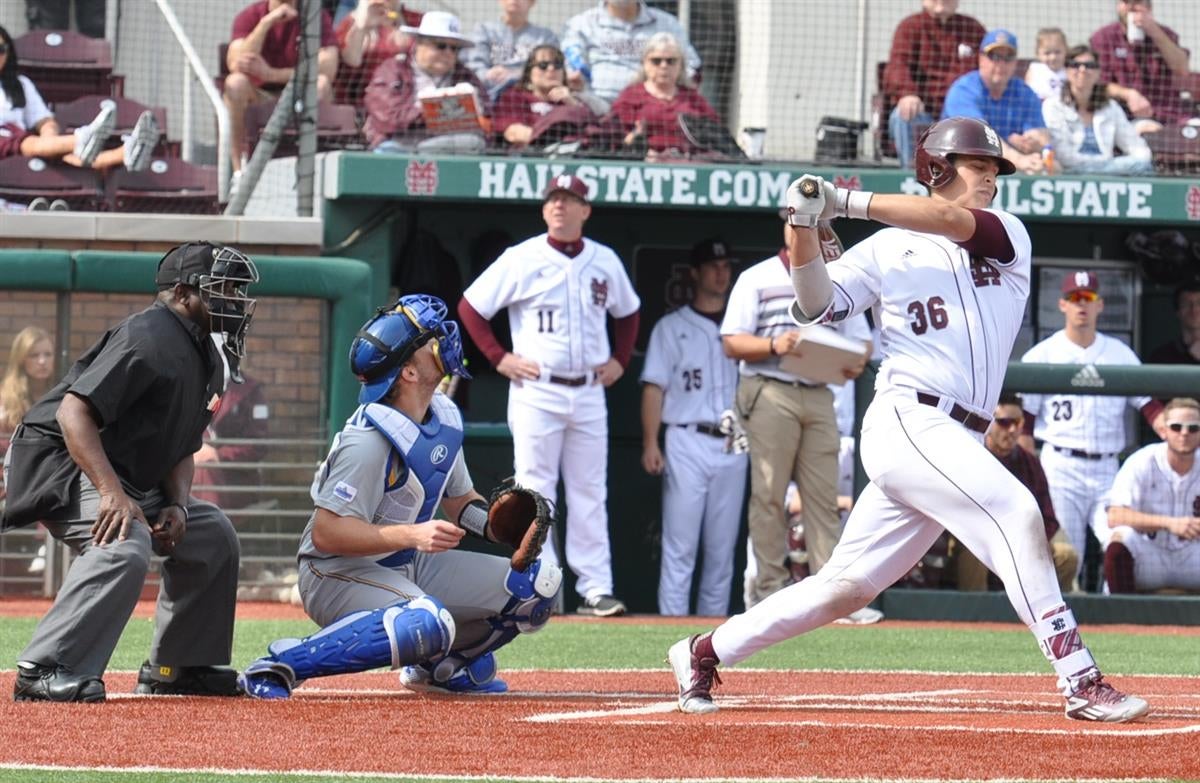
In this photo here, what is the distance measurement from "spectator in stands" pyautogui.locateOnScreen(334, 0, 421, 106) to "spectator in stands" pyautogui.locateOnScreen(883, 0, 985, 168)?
2.89 metres

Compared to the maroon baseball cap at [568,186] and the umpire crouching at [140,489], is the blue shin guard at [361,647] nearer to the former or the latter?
the umpire crouching at [140,489]

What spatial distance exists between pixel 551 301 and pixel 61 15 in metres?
4.73

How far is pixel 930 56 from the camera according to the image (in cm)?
1124

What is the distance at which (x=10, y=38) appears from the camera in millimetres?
10625

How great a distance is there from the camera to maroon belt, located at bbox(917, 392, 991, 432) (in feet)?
16.4

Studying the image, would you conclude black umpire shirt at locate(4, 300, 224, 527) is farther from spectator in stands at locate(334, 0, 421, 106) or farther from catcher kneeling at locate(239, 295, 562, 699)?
spectator in stands at locate(334, 0, 421, 106)

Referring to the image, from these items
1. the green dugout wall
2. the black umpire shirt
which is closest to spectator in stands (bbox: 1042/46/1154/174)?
the green dugout wall

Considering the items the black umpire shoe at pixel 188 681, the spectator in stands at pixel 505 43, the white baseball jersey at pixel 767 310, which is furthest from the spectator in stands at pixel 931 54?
the black umpire shoe at pixel 188 681

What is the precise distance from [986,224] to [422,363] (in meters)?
1.64

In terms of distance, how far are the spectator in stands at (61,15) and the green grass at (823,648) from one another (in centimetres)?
506

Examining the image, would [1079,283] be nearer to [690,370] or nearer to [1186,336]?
[1186,336]

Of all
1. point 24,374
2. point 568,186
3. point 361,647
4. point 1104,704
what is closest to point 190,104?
point 24,374

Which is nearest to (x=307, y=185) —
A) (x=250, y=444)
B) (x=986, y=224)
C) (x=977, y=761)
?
(x=250, y=444)

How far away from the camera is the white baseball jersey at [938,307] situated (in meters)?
5.03
